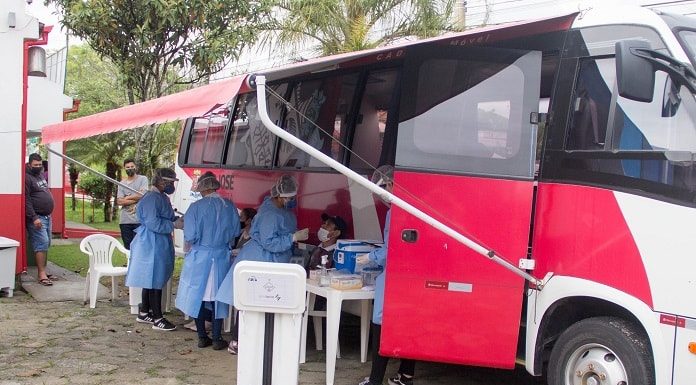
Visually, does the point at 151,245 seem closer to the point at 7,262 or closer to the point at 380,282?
the point at 7,262

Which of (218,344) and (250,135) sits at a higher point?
(250,135)

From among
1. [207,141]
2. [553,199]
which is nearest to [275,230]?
[553,199]

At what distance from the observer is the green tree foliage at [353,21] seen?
1163 centimetres

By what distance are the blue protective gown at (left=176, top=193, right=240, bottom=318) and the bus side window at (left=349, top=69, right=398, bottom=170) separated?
1.32 metres

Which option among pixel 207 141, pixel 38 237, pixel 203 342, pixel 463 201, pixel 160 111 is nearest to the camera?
pixel 463 201

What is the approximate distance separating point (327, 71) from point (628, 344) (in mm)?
4399

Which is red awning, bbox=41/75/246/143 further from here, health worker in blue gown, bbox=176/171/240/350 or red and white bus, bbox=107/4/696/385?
health worker in blue gown, bbox=176/171/240/350

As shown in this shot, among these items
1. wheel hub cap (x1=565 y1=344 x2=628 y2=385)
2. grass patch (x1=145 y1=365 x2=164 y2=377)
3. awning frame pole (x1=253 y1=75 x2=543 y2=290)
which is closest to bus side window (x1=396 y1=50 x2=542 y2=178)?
awning frame pole (x1=253 y1=75 x2=543 y2=290)

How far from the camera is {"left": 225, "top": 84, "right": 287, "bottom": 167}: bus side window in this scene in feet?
28.0

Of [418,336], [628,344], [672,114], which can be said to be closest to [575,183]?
[672,114]

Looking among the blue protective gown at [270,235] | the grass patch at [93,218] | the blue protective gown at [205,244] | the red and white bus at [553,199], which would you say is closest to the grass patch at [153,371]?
the blue protective gown at [205,244]

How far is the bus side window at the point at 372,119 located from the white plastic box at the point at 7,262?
475 centimetres

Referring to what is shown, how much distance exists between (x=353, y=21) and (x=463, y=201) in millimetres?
7145

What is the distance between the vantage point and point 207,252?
23.5 feet
